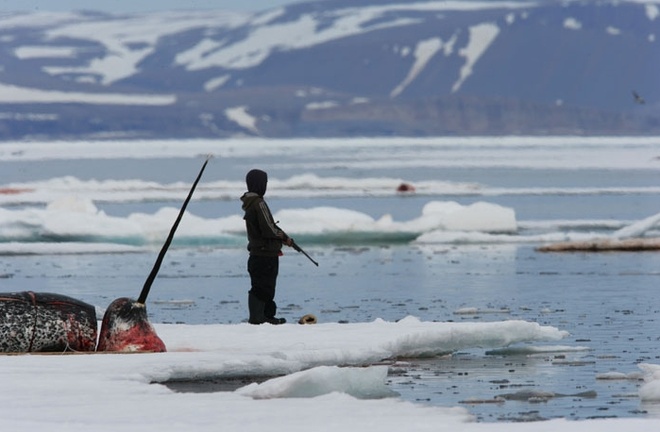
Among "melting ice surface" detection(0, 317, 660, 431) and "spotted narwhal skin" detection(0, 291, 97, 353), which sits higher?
"spotted narwhal skin" detection(0, 291, 97, 353)

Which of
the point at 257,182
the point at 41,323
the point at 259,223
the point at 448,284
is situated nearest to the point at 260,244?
the point at 259,223

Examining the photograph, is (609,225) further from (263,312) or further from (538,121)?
(538,121)

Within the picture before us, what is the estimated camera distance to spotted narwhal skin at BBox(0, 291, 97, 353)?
31.7 feet

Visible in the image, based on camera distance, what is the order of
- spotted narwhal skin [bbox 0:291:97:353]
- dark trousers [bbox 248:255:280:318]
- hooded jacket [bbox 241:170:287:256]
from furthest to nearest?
1. dark trousers [bbox 248:255:280:318]
2. hooded jacket [bbox 241:170:287:256]
3. spotted narwhal skin [bbox 0:291:97:353]

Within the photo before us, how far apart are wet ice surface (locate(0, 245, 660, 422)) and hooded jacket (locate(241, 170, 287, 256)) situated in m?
1.57

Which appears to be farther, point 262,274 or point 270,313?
point 270,313

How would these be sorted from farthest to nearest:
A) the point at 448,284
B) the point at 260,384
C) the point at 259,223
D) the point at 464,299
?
the point at 448,284
the point at 464,299
the point at 259,223
the point at 260,384

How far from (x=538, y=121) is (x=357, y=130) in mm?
21253

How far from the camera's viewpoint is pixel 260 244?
11484 mm

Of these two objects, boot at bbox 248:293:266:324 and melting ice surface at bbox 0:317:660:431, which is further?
boot at bbox 248:293:266:324

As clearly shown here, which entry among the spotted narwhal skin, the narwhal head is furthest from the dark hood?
the spotted narwhal skin

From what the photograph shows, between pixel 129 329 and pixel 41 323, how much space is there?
20.1 inches

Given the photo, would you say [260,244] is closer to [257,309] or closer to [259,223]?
[259,223]

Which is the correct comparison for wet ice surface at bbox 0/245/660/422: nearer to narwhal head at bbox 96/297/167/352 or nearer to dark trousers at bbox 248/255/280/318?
narwhal head at bbox 96/297/167/352
